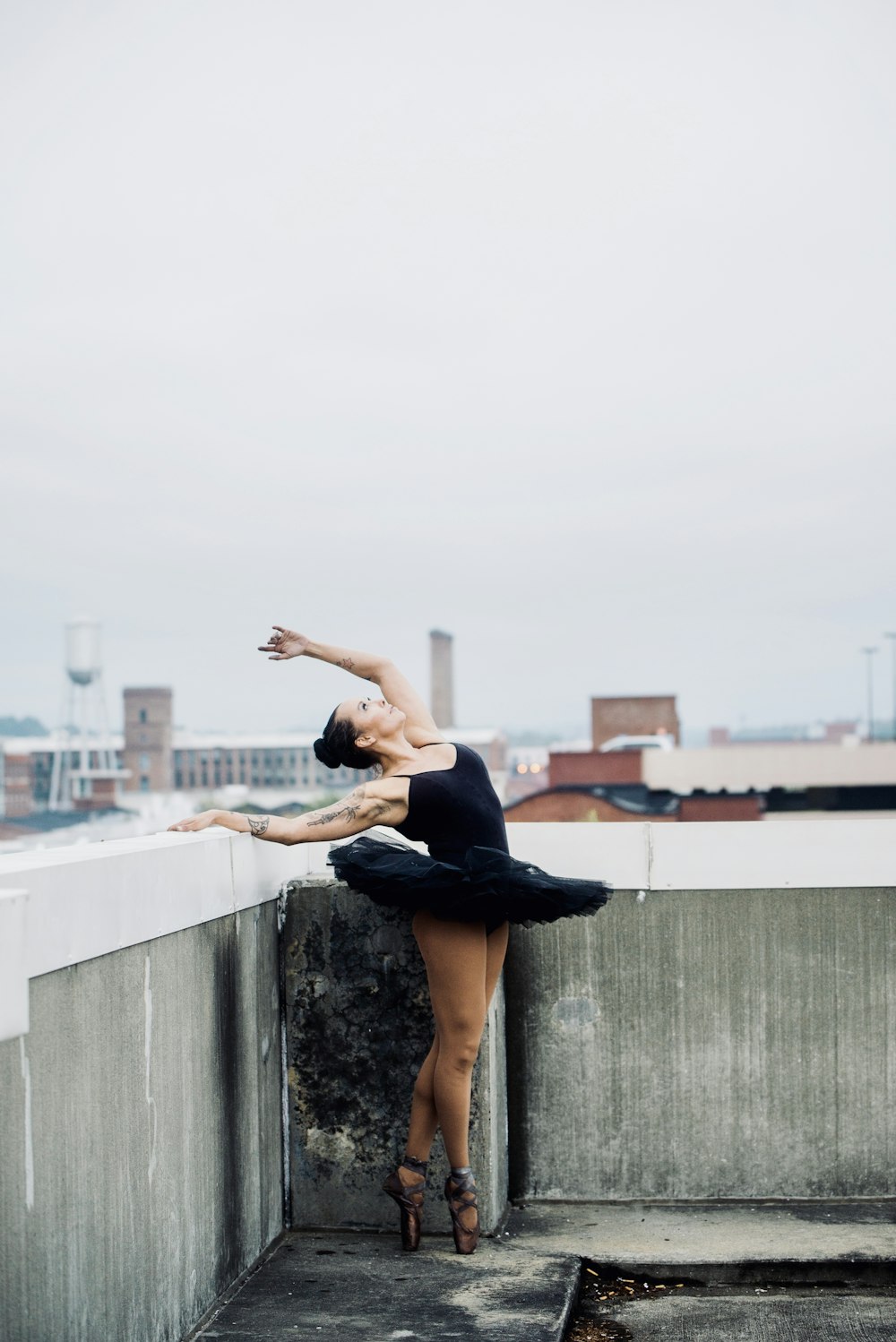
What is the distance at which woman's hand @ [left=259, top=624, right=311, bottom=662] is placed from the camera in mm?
5012

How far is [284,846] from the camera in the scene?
513 centimetres

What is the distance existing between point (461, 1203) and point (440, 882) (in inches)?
43.1

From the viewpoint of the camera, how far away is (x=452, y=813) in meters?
4.57

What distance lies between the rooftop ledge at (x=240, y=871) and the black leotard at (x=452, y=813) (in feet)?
1.83

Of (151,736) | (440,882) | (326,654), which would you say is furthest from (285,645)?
(151,736)

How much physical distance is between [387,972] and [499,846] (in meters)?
0.67

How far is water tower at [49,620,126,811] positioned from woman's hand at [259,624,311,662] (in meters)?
102

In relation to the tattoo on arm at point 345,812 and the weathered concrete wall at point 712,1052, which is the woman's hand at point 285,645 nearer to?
the tattoo on arm at point 345,812

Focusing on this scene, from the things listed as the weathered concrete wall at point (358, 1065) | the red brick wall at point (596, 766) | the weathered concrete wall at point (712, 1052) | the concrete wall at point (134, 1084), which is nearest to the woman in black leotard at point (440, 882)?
the weathered concrete wall at point (358, 1065)

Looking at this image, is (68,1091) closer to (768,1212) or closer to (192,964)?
(192,964)

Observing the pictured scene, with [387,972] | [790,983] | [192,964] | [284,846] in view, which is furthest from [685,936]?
[192,964]

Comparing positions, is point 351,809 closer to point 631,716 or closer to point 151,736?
point 631,716

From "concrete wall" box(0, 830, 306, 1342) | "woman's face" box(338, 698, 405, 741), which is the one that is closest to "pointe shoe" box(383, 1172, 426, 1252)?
"concrete wall" box(0, 830, 306, 1342)

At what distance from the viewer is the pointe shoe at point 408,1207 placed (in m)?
4.70
